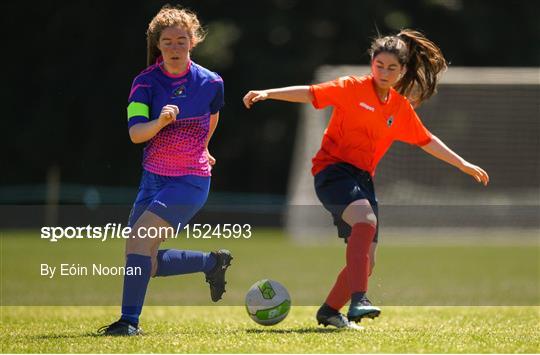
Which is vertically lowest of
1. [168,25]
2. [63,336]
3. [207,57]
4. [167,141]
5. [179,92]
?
[63,336]

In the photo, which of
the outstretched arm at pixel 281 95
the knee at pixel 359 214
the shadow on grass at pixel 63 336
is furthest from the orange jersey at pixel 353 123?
the shadow on grass at pixel 63 336

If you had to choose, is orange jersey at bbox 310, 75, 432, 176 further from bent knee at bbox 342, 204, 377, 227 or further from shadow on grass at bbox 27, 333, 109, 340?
shadow on grass at bbox 27, 333, 109, 340

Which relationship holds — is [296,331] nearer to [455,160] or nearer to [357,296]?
[357,296]

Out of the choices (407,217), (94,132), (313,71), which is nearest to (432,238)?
A: (407,217)

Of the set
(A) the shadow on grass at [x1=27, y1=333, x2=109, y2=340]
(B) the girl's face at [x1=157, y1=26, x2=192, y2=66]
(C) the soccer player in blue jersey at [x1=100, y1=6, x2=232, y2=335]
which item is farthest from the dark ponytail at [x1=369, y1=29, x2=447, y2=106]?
(A) the shadow on grass at [x1=27, y1=333, x2=109, y2=340]

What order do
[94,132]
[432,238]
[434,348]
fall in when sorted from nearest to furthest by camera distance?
[434,348] → [432,238] → [94,132]

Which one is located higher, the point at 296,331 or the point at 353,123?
the point at 353,123

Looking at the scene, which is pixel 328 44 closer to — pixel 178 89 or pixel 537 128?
pixel 537 128

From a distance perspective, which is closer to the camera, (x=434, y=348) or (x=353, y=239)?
(x=434, y=348)

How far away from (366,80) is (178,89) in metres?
1.30

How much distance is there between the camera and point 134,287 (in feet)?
20.0

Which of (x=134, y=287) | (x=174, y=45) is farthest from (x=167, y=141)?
(x=134, y=287)

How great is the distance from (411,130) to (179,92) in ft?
5.54

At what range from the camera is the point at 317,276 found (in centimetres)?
1373
